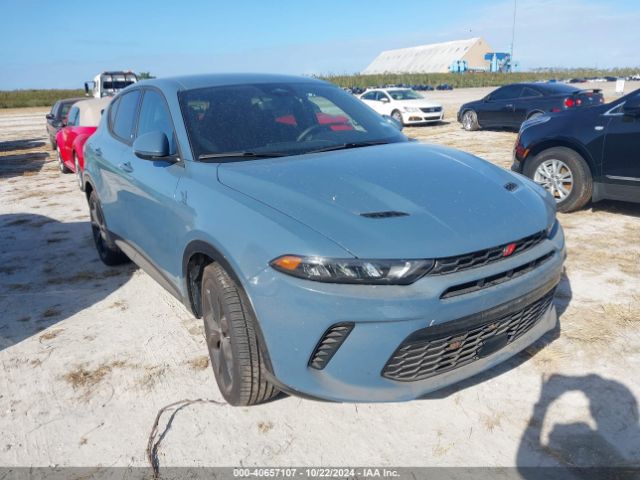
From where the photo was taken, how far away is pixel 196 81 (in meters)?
3.71

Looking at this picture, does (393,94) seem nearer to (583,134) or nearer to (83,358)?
(583,134)

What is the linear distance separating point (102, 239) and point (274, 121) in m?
2.50

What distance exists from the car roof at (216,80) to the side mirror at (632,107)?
3.47m

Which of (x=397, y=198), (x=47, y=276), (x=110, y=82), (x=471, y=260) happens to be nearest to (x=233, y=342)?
(x=397, y=198)

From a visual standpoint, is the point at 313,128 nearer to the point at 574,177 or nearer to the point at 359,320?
the point at 359,320

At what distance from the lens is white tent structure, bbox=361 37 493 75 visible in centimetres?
12706

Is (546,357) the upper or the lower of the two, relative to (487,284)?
lower

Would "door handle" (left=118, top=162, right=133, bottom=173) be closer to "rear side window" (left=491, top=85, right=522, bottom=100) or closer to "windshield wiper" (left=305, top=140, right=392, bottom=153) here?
"windshield wiper" (left=305, top=140, right=392, bottom=153)

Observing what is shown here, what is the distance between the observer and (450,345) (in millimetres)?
2283

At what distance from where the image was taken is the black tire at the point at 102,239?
470cm

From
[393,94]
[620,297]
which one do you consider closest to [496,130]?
[393,94]

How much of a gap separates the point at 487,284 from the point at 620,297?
7.33 ft

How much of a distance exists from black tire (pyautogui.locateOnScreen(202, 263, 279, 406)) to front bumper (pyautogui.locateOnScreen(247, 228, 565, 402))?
17 centimetres

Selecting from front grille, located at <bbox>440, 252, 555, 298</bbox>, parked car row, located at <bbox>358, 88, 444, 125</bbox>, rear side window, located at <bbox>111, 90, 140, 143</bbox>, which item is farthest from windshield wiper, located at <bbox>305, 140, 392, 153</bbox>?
parked car row, located at <bbox>358, 88, 444, 125</bbox>
